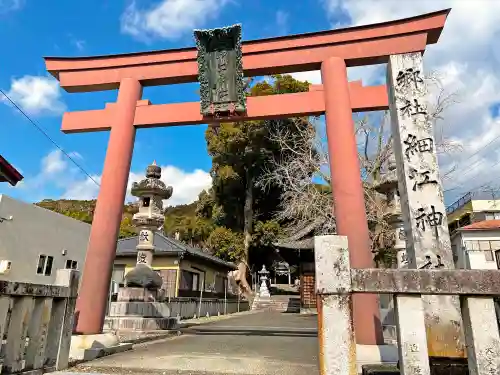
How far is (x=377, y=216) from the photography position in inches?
579

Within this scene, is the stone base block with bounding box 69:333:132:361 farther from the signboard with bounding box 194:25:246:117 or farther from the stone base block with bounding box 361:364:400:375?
the signboard with bounding box 194:25:246:117

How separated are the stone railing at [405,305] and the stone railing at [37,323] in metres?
2.62

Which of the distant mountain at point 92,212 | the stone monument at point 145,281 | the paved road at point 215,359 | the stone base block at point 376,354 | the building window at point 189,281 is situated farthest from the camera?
the distant mountain at point 92,212

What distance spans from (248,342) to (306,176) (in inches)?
420

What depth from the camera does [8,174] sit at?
23.6ft

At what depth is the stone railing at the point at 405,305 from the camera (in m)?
2.23

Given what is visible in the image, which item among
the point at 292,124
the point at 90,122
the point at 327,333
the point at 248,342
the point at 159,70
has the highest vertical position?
the point at 292,124

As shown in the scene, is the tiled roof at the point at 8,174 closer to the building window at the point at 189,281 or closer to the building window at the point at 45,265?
the building window at the point at 45,265

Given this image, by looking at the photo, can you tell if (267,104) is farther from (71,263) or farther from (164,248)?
(164,248)

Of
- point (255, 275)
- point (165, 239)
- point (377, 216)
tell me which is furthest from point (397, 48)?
point (255, 275)

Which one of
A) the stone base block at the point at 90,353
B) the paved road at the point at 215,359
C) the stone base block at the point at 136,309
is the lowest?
the paved road at the point at 215,359

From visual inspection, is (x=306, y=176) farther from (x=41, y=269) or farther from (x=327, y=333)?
(x=327, y=333)

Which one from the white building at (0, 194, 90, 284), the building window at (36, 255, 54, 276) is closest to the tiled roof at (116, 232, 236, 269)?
the white building at (0, 194, 90, 284)

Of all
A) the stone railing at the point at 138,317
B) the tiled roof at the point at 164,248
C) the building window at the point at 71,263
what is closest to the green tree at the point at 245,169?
the tiled roof at the point at 164,248
